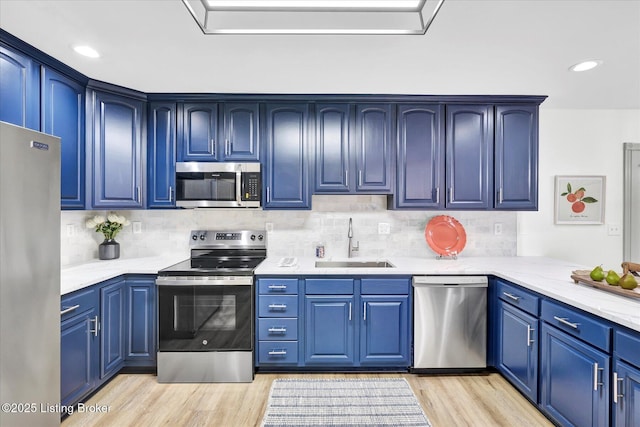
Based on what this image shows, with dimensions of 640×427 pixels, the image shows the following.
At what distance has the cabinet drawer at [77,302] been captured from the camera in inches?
80.8

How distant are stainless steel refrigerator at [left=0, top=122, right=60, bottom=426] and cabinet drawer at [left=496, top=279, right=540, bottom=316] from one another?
8.97 ft

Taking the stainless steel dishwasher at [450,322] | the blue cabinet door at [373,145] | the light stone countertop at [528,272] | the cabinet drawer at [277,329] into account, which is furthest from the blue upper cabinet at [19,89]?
the stainless steel dishwasher at [450,322]

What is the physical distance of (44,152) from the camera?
159 cm

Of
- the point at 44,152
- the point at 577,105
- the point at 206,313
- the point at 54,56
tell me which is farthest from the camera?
the point at 577,105

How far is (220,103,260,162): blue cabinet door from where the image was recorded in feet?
9.87

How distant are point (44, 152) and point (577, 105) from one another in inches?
162

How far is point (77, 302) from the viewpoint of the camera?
2180mm

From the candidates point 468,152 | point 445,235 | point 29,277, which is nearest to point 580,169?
point 468,152

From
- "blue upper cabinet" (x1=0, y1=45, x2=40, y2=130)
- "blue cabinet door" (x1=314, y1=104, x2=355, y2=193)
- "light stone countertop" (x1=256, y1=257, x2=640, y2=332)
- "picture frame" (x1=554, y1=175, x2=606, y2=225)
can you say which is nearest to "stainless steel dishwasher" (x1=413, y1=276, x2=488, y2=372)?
"light stone countertop" (x1=256, y1=257, x2=640, y2=332)

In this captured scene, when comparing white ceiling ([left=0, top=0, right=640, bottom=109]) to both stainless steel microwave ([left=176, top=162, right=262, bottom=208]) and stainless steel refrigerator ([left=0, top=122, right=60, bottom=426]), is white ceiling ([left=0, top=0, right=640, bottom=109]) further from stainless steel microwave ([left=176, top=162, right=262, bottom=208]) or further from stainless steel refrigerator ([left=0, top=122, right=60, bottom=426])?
stainless steel refrigerator ([left=0, top=122, right=60, bottom=426])

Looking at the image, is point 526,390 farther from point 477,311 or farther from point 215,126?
point 215,126

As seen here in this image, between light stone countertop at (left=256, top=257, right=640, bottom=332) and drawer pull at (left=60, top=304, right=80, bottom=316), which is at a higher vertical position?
light stone countertop at (left=256, top=257, right=640, bottom=332)

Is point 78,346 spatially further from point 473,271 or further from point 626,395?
point 626,395

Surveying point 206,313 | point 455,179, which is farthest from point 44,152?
point 455,179
